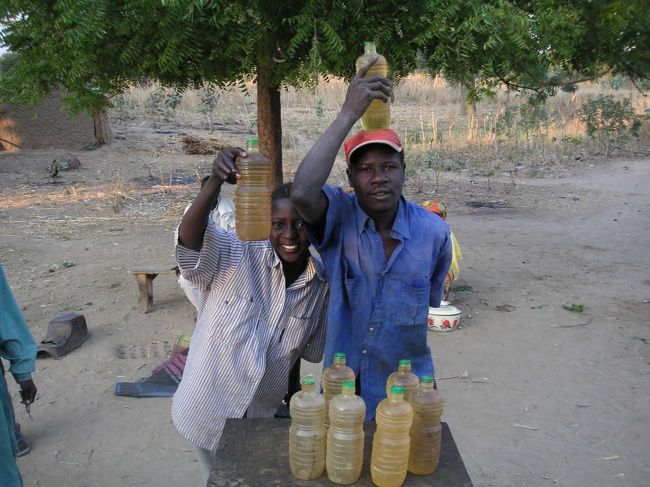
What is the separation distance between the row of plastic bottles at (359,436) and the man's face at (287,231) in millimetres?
611

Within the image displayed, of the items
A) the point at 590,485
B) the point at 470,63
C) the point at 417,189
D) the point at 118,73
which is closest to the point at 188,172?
the point at 417,189

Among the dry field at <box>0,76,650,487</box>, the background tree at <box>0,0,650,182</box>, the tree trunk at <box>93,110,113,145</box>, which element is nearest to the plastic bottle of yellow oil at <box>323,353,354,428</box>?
the dry field at <box>0,76,650,487</box>

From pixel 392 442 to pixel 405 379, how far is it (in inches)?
11.1

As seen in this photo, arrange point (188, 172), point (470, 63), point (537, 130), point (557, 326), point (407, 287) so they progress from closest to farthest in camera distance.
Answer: point (407, 287)
point (470, 63)
point (557, 326)
point (188, 172)
point (537, 130)

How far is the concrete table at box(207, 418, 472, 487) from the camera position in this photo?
2002mm

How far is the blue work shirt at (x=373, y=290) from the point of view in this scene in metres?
2.34

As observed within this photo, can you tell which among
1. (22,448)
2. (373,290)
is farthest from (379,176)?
(22,448)

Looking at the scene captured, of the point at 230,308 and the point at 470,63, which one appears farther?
the point at 470,63

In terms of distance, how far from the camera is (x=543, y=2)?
480 cm

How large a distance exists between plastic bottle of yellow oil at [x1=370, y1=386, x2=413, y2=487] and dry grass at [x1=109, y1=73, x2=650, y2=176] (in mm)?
10524

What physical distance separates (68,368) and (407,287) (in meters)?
4.16

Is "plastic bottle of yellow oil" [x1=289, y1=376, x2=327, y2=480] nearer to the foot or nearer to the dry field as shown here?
the dry field

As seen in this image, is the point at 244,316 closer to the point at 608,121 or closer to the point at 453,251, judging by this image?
the point at 453,251

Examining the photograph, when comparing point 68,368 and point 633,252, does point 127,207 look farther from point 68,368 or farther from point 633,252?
point 633,252
